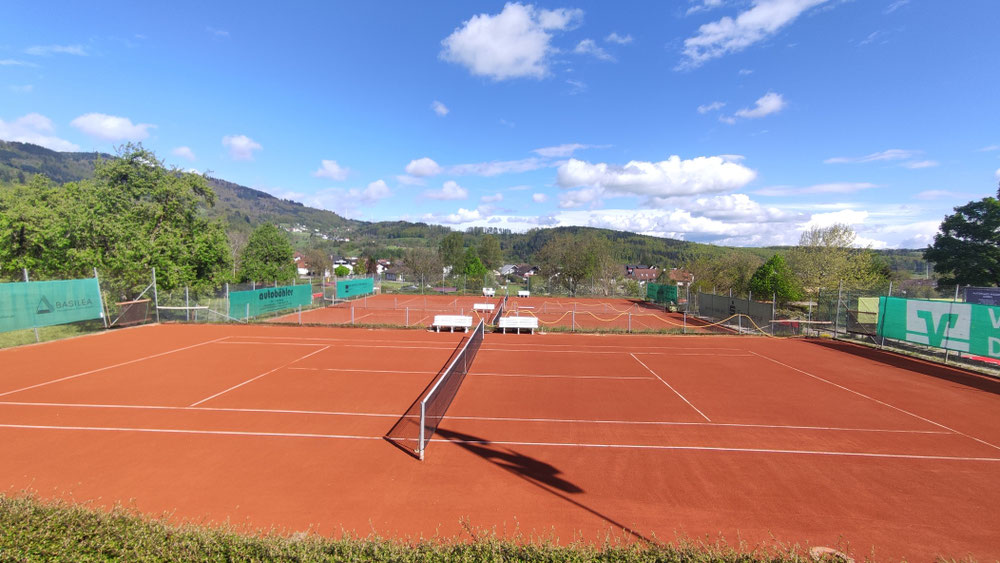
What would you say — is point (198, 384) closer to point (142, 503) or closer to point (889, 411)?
point (142, 503)

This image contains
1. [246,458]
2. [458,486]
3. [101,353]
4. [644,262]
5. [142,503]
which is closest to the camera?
[142,503]

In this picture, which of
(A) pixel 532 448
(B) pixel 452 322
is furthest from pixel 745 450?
(B) pixel 452 322

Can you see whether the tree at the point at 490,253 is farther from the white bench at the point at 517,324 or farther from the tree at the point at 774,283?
the white bench at the point at 517,324

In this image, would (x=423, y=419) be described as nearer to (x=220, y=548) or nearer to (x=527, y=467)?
(x=527, y=467)

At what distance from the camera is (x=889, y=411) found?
12.4 m

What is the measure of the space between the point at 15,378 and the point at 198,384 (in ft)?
19.8

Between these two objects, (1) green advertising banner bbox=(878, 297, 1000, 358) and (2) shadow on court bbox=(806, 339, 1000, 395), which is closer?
(2) shadow on court bbox=(806, 339, 1000, 395)

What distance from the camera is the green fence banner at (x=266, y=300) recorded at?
27391 millimetres

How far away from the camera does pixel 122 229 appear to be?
1084 inches

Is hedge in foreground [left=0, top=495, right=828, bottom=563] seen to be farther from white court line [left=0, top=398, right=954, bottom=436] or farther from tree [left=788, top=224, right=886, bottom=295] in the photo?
tree [left=788, top=224, right=886, bottom=295]

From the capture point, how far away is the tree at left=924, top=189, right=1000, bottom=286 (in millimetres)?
39906

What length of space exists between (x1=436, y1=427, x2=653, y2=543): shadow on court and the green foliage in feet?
94.0

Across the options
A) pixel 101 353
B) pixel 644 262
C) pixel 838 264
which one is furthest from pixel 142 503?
pixel 644 262

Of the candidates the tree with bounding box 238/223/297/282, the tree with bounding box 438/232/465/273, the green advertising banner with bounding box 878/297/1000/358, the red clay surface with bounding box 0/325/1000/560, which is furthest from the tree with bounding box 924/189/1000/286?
the tree with bounding box 238/223/297/282
